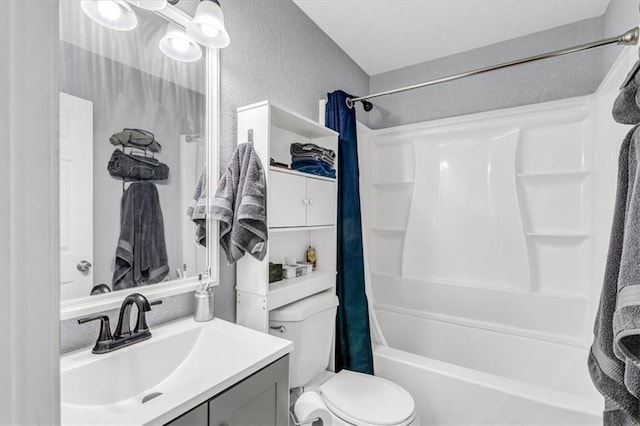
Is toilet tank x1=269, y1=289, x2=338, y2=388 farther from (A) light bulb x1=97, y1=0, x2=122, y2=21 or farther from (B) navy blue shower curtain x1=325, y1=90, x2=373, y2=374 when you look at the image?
(A) light bulb x1=97, y1=0, x2=122, y2=21

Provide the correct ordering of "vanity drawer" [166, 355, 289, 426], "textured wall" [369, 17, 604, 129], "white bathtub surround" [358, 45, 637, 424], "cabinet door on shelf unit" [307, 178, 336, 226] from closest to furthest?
"vanity drawer" [166, 355, 289, 426] < "cabinet door on shelf unit" [307, 178, 336, 226] < "white bathtub surround" [358, 45, 637, 424] < "textured wall" [369, 17, 604, 129]

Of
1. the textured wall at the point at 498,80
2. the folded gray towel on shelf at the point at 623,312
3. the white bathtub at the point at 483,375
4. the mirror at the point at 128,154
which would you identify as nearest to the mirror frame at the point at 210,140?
the mirror at the point at 128,154

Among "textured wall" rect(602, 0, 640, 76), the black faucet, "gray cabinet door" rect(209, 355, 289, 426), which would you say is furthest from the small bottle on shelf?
"textured wall" rect(602, 0, 640, 76)

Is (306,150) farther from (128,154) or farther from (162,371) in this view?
(162,371)

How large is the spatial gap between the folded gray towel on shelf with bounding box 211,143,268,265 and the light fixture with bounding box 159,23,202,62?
41 centimetres

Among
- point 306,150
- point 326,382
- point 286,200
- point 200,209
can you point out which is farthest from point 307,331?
point 306,150

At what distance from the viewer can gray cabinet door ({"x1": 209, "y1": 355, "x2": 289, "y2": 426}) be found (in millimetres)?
843

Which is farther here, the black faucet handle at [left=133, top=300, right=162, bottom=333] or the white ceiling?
the white ceiling

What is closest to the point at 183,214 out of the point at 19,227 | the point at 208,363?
the point at 208,363

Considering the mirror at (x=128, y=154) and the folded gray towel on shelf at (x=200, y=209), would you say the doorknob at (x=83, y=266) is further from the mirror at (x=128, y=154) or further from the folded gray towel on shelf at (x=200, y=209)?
the folded gray towel on shelf at (x=200, y=209)

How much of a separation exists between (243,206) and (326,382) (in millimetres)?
1010

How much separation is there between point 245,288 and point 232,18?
3.98ft

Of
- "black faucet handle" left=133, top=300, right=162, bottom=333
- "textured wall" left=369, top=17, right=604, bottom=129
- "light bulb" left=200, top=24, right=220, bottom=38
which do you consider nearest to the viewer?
"black faucet handle" left=133, top=300, right=162, bottom=333

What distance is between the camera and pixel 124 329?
1.01 meters
